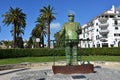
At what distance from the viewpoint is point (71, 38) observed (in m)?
14.6

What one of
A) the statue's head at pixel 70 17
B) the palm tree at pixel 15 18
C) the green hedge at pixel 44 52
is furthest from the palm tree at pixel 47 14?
the statue's head at pixel 70 17

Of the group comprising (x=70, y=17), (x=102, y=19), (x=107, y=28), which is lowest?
(x=70, y=17)

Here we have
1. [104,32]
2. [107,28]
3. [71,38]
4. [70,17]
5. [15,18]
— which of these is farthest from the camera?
[104,32]

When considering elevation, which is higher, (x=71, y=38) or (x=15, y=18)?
(x=15, y=18)

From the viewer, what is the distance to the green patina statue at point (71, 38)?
14.6 meters

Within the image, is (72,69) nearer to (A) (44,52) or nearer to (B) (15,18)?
(A) (44,52)

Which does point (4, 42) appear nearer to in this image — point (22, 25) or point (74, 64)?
point (22, 25)

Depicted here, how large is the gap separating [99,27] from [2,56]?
81.3 metres

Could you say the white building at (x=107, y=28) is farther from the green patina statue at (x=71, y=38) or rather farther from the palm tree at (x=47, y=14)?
the green patina statue at (x=71, y=38)

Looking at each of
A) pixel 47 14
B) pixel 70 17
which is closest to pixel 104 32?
pixel 47 14

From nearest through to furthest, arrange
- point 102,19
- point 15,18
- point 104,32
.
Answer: point 15,18 → point 102,19 → point 104,32

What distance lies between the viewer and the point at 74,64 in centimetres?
1477

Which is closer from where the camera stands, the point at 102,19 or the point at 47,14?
the point at 47,14

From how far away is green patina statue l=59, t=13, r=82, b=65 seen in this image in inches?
573
